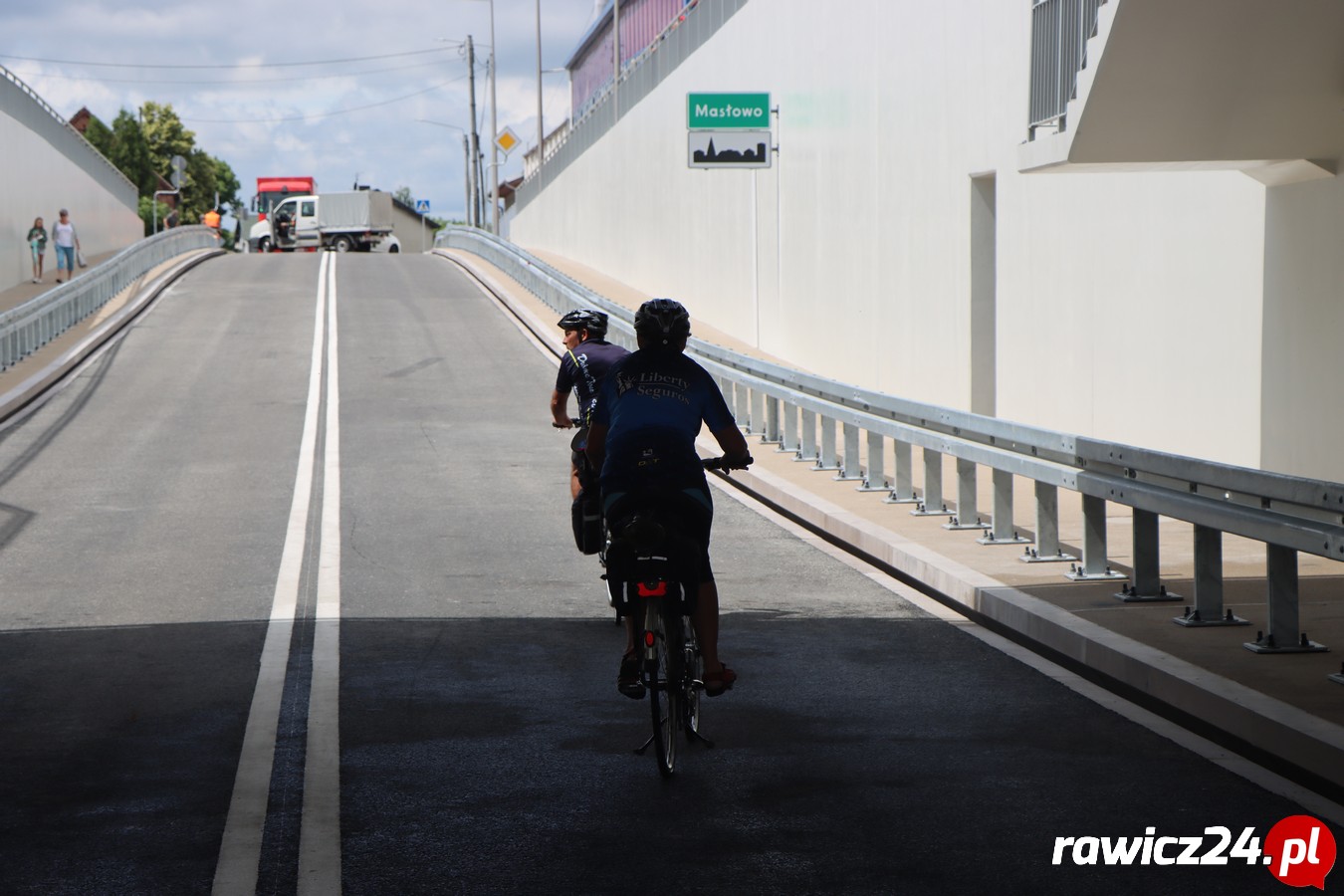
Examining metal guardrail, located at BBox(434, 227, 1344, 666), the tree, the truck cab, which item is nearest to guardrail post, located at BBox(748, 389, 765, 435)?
metal guardrail, located at BBox(434, 227, 1344, 666)

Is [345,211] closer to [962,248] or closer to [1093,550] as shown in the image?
[962,248]

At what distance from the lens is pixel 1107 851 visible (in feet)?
17.5

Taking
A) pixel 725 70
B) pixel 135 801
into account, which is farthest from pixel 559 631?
pixel 725 70

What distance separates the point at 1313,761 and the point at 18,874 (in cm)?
432

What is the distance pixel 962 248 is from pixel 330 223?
5566cm

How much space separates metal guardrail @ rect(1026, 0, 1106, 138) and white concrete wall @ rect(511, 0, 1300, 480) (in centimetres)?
164

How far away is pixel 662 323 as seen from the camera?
6762 millimetres

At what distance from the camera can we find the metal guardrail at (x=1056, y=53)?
1273 cm

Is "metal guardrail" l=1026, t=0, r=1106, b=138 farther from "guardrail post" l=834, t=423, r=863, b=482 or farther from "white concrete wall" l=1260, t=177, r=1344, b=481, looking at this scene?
"guardrail post" l=834, t=423, r=863, b=482

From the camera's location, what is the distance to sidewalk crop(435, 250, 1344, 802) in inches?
253

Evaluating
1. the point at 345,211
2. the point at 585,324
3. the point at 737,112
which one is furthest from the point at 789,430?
the point at 345,211

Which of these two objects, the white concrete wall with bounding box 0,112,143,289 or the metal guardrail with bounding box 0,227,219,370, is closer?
the metal guardrail with bounding box 0,227,219,370

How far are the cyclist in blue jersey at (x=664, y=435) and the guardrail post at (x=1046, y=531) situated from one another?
160 inches

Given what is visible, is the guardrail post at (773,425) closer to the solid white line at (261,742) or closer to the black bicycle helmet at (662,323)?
the solid white line at (261,742)
